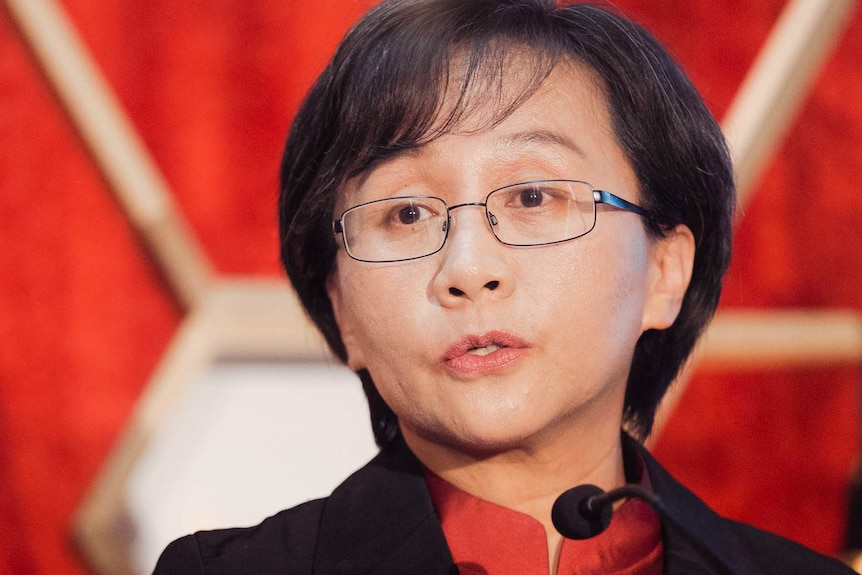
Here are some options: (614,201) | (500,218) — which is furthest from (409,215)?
(614,201)

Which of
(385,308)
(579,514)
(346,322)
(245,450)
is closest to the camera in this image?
(579,514)

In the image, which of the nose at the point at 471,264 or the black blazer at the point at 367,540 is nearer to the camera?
the nose at the point at 471,264

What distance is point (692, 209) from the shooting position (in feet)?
4.82

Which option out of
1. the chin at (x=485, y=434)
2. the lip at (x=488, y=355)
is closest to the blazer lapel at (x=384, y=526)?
the chin at (x=485, y=434)

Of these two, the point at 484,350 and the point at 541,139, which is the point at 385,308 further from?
the point at 541,139

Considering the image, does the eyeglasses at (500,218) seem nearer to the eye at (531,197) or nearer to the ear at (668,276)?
the eye at (531,197)

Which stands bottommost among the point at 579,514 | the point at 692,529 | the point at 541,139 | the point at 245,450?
the point at 245,450

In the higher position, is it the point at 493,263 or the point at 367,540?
the point at 493,263

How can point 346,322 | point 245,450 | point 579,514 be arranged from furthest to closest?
point 245,450 < point 346,322 < point 579,514

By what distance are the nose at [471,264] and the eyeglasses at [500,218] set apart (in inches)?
0.5

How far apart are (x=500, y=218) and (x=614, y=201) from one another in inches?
6.2

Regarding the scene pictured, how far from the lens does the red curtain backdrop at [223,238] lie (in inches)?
82.7

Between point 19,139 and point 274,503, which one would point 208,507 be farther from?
point 19,139

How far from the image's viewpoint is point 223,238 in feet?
7.43
